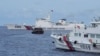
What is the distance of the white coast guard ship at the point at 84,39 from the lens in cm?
5429

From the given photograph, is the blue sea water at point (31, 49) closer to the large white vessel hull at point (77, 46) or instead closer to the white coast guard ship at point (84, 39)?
the large white vessel hull at point (77, 46)

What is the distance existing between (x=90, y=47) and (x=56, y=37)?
10.4 metres

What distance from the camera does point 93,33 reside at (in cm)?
5516

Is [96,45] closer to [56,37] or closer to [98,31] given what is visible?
[98,31]

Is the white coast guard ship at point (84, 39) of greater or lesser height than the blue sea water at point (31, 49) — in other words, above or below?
above

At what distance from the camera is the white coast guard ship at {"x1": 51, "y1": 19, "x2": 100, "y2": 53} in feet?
178

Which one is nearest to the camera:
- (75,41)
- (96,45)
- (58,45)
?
(96,45)

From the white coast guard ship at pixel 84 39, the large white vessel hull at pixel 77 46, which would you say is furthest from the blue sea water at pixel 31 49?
the white coast guard ship at pixel 84 39

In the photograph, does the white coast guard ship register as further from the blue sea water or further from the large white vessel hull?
the blue sea water

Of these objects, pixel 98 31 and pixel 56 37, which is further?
pixel 56 37

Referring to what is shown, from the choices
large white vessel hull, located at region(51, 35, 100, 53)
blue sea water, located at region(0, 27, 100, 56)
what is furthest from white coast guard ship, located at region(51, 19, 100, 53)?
blue sea water, located at region(0, 27, 100, 56)

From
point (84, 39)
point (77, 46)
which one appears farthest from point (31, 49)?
point (84, 39)

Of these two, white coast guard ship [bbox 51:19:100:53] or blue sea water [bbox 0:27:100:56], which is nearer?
white coast guard ship [bbox 51:19:100:53]

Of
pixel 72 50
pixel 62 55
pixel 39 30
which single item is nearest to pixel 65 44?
pixel 72 50
